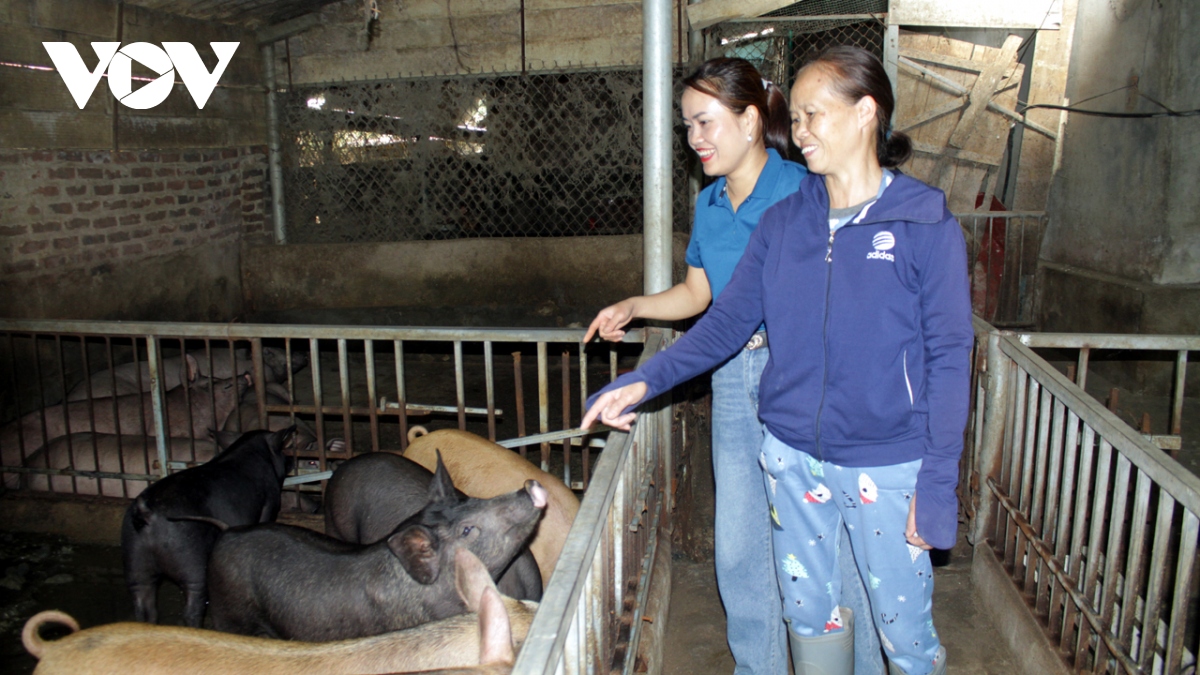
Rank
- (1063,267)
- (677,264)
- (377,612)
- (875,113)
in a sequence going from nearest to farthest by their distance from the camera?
(875,113)
(377,612)
(677,264)
(1063,267)

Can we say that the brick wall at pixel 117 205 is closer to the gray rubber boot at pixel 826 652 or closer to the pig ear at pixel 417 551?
the pig ear at pixel 417 551

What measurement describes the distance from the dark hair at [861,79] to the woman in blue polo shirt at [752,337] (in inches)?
16.8

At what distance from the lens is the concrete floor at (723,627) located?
10.2ft

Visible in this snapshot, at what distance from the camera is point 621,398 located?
87.4 inches

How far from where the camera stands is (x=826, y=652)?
239 centimetres

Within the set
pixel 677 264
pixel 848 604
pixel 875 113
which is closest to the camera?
pixel 875 113

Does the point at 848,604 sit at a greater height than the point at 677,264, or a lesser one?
lesser

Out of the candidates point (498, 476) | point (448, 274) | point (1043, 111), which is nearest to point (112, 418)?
point (498, 476)

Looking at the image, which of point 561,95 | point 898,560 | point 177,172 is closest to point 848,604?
point 898,560

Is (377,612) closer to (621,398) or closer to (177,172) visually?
(621,398)

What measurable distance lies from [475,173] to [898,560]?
24.0 feet

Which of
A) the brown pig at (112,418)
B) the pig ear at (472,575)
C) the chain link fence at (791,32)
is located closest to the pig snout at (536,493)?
the pig ear at (472,575)

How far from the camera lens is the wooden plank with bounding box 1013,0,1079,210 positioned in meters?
8.48

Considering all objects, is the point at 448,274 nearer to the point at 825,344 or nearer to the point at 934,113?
the point at 934,113
